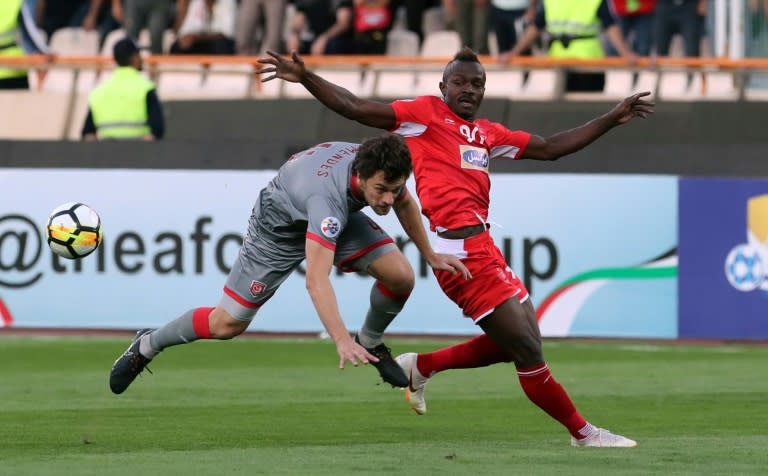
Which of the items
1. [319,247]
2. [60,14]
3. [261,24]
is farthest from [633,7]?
[319,247]

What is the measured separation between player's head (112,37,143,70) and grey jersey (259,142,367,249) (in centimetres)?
656

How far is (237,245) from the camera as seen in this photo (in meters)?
15.8

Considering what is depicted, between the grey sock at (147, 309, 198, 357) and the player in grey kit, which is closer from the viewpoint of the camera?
the player in grey kit

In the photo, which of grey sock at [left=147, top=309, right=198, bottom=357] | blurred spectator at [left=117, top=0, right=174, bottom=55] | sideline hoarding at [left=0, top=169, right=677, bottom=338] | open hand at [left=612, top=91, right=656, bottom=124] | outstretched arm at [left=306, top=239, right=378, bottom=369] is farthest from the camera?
blurred spectator at [left=117, top=0, right=174, bottom=55]

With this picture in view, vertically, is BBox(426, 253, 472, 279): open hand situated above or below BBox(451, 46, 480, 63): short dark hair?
below

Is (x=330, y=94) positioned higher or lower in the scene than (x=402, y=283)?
higher

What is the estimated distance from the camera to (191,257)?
52.3 feet

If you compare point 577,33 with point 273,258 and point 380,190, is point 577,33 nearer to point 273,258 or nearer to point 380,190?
point 273,258

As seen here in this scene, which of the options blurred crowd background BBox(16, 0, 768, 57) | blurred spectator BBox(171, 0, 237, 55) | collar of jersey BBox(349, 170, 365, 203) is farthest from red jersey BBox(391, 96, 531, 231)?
blurred spectator BBox(171, 0, 237, 55)

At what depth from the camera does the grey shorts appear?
32.5 ft

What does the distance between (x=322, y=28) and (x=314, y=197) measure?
431 inches

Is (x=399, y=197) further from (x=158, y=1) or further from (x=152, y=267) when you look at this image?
(x=158, y=1)

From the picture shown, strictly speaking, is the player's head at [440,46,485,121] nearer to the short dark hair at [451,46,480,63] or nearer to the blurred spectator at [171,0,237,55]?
the short dark hair at [451,46,480,63]

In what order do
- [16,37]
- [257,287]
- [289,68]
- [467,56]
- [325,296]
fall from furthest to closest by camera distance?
[16,37] < [257,287] < [467,56] < [289,68] < [325,296]
